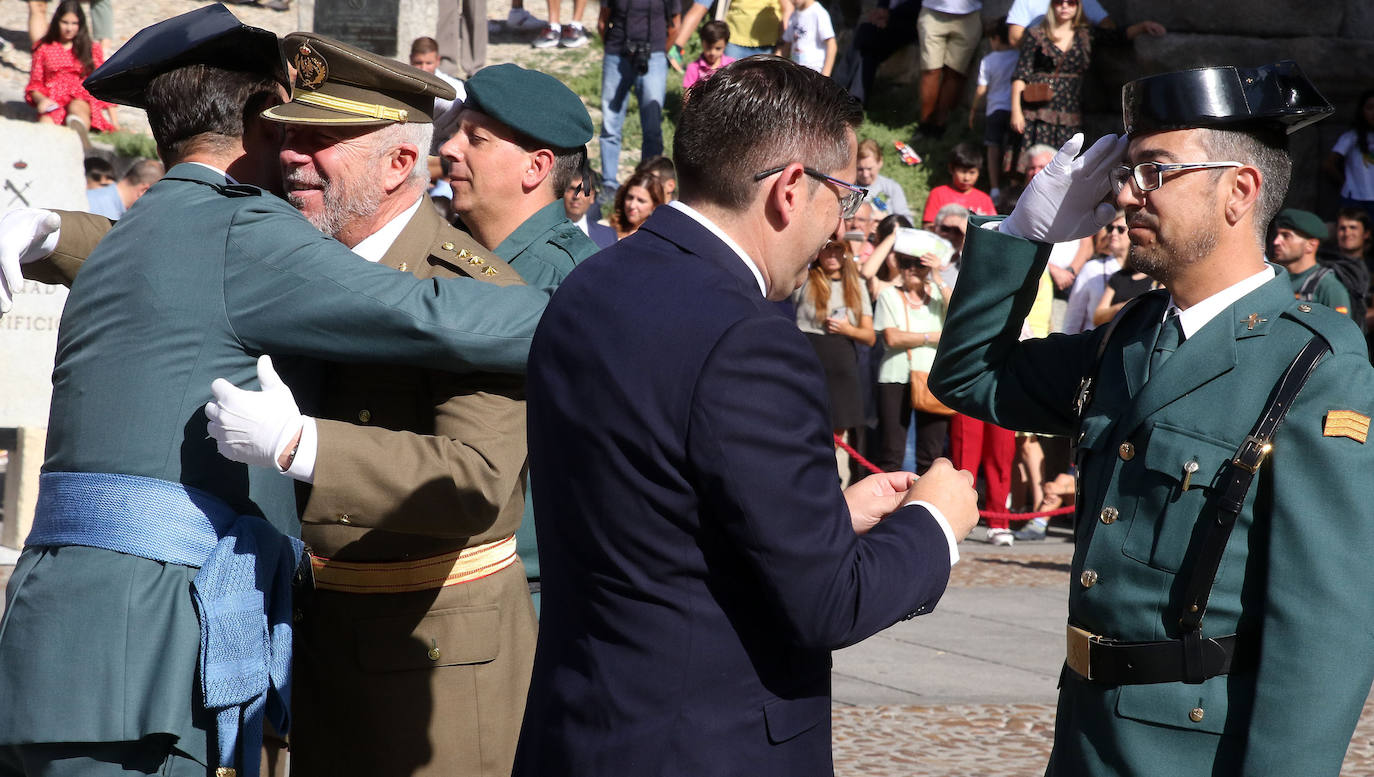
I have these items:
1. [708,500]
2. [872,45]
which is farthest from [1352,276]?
[708,500]

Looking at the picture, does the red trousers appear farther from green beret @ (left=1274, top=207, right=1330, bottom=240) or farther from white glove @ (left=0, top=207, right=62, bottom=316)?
white glove @ (left=0, top=207, right=62, bottom=316)

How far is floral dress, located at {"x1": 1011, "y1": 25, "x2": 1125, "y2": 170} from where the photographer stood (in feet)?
44.2

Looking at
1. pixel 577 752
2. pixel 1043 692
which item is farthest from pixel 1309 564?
pixel 1043 692

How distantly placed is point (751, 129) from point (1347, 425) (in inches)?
43.0

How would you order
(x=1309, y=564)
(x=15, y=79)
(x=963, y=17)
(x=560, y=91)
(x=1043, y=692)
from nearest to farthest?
(x=1309, y=564)
(x=560, y=91)
(x=1043, y=692)
(x=963, y=17)
(x=15, y=79)

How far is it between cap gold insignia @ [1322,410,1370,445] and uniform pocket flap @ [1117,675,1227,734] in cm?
44

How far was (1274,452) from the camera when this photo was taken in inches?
98.9

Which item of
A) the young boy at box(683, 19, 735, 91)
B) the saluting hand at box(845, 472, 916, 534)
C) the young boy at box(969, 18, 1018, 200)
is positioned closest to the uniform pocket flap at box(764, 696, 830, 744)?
the saluting hand at box(845, 472, 916, 534)

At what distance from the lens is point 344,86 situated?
3.03 m

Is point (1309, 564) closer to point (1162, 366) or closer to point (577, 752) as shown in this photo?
point (1162, 366)

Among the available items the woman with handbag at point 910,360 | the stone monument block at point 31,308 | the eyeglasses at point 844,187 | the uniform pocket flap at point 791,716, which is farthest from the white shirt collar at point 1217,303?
the woman with handbag at point 910,360

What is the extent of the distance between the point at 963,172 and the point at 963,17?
13.7ft

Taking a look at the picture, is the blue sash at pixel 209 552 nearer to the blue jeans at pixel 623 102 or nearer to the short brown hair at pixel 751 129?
the short brown hair at pixel 751 129

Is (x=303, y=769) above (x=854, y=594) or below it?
below
